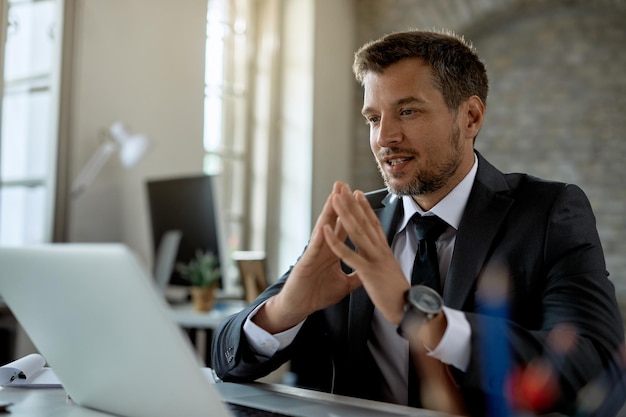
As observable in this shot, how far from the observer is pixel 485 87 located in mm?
1762

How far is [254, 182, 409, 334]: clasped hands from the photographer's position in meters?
1.21

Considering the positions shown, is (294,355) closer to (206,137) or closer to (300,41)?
(206,137)

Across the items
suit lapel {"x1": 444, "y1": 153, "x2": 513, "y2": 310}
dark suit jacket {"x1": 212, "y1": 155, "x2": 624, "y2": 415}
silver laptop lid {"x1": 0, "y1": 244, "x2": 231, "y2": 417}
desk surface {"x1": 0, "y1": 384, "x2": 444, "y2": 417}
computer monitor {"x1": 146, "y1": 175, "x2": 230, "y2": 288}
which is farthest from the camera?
computer monitor {"x1": 146, "y1": 175, "x2": 230, "y2": 288}

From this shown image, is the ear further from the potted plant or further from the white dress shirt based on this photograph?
the potted plant

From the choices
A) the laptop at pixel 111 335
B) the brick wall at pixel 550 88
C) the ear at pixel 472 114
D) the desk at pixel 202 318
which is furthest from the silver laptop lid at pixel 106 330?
the brick wall at pixel 550 88

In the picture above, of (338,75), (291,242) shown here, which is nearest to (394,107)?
(291,242)

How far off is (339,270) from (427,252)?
238mm

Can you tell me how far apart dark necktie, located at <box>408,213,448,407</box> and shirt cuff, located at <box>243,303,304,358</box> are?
0.25m

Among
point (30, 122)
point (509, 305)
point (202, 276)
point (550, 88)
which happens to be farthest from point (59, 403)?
point (550, 88)

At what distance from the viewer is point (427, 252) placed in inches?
61.0

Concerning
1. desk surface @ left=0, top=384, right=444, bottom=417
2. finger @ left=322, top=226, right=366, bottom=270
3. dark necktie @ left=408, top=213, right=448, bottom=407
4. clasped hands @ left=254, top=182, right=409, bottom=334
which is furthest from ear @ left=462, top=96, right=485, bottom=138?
desk surface @ left=0, top=384, right=444, bottom=417

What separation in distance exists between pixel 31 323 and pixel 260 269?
286 cm

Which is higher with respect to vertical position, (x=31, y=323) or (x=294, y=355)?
(x=31, y=323)

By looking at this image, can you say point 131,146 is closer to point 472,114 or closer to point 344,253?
point 472,114
